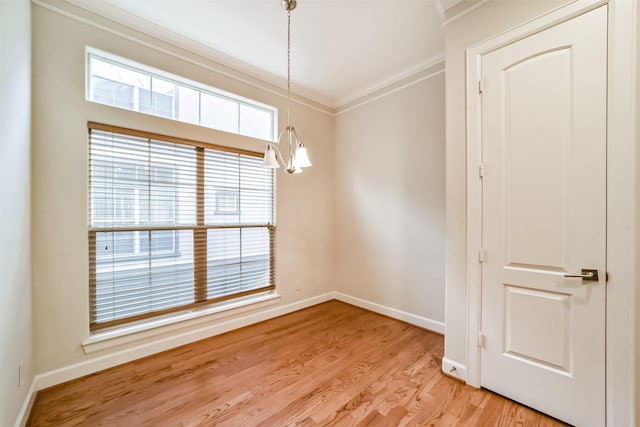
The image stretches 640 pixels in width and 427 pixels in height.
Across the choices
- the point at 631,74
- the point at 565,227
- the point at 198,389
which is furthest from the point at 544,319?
→ the point at 198,389

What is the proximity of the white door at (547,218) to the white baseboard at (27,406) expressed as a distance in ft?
10.2

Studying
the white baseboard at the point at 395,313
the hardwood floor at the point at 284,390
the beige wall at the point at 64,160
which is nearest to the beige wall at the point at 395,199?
the white baseboard at the point at 395,313

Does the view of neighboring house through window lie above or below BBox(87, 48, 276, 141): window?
below

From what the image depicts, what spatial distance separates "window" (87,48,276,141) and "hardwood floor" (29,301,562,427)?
237cm

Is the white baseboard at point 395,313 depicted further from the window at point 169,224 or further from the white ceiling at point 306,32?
the white ceiling at point 306,32

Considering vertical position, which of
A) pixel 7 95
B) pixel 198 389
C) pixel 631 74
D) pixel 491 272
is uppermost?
pixel 631 74

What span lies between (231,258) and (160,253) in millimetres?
754

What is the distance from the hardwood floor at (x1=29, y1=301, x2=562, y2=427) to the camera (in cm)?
169

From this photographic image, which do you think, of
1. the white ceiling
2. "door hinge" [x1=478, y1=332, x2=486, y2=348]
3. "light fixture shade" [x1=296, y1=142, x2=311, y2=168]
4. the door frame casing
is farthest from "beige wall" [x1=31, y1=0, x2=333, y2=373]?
the door frame casing

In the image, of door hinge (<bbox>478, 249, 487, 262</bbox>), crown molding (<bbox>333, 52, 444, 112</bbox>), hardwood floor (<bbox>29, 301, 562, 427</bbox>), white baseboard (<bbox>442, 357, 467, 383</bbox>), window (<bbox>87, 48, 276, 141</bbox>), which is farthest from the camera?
crown molding (<bbox>333, 52, 444, 112</bbox>)

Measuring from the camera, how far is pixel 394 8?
7.28ft

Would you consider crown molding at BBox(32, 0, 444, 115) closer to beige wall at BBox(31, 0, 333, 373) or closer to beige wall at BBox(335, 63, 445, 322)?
beige wall at BBox(31, 0, 333, 373)

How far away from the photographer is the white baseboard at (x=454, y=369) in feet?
6.73

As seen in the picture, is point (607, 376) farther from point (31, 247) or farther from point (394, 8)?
point (31, 247)
